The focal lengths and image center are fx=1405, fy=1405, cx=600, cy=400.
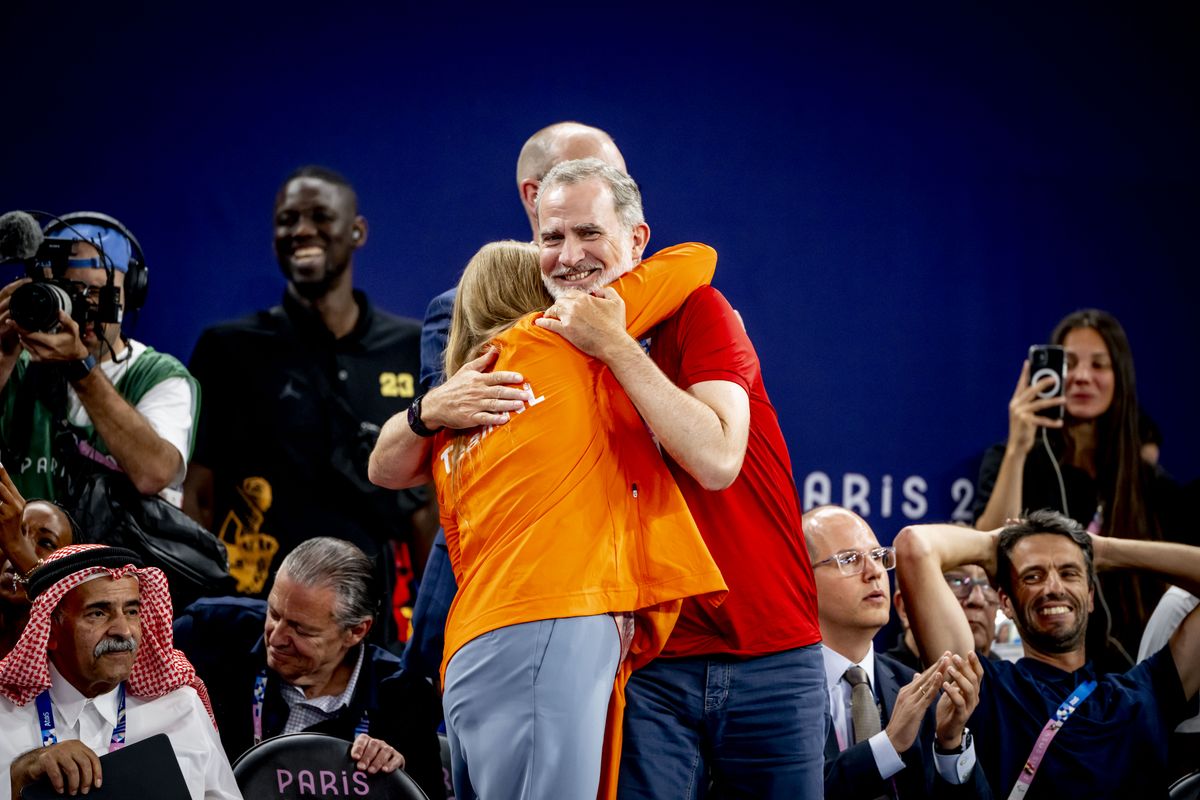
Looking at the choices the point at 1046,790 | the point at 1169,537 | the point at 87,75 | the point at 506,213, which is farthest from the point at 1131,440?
the point at 87,75

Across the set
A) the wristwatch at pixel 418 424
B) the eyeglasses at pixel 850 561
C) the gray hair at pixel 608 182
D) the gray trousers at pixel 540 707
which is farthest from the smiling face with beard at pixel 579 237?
the eyeglasses at pixel 850 561

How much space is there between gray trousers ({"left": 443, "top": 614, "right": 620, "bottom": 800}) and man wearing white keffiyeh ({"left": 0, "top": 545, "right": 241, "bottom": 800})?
96 centimetres

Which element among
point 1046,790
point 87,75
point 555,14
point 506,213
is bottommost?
point 1046,790

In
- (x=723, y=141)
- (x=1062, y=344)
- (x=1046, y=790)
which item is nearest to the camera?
(x=1046, y=790)

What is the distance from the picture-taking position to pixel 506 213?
468 cm

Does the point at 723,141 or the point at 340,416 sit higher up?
the point at 723,141

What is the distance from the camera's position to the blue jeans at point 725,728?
2.22 m

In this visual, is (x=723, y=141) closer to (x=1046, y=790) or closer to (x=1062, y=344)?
(x=1062, y=344)

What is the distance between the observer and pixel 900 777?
3111 millimetres

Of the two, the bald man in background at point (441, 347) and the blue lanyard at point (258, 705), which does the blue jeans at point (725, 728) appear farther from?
the blue lanyard at point (258, 705)

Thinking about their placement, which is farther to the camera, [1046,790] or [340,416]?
[340,416]

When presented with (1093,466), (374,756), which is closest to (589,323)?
(374,756)

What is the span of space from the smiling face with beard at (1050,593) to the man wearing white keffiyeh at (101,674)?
1888 mm

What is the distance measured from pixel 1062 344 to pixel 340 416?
233cm
